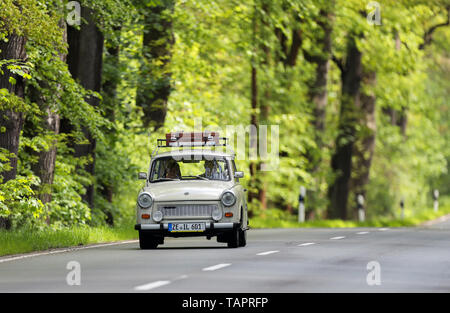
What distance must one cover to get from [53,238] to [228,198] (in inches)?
140

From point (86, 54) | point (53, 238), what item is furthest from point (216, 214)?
point (86, 54)

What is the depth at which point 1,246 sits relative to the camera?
18.7 m

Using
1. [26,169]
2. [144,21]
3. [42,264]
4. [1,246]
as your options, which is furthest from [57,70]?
[144,21]

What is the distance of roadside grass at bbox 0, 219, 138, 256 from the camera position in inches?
760

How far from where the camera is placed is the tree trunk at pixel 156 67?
102ft

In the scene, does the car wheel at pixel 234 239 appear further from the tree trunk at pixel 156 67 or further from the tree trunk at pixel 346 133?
the tree trunk at pixel 346 133

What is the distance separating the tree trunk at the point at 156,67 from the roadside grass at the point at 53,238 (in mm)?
6935

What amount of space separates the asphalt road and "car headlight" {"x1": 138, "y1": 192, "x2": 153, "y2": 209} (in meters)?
0.78

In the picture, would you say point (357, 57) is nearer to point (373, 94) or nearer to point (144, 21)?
point (373, 94)

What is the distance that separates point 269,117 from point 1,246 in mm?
24637

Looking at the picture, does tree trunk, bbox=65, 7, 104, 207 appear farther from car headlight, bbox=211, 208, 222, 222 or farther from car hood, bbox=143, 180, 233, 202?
car headlight, bbox=211, 208, 222, 222

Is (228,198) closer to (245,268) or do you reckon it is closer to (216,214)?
(216,214)

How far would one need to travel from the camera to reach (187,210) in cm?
1973

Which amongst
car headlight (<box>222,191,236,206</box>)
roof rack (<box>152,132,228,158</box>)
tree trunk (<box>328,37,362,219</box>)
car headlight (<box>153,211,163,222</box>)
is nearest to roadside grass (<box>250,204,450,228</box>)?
tree trunk (<box>328,37,362,219</box>)
